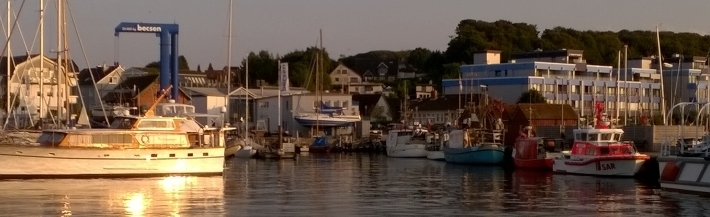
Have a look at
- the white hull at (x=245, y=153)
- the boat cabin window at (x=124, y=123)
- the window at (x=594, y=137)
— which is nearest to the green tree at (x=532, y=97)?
the white hull at (x=245, y=153)

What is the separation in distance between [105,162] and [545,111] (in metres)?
53.5

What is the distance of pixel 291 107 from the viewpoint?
4934 inches

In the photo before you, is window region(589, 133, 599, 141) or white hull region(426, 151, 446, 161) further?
white hull region(426, 151, 446, 161)

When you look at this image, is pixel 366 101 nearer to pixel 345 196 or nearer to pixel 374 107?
pixel 374 107

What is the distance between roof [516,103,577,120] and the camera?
9938 cm

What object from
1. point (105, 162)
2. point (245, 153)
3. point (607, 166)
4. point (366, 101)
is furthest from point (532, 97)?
point (105, 162)

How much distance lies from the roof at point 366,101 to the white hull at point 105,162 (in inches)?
3362

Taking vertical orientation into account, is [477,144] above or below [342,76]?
below

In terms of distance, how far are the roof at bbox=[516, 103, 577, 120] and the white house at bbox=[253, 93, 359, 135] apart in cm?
2849

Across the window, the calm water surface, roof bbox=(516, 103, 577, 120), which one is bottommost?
the calm water surface

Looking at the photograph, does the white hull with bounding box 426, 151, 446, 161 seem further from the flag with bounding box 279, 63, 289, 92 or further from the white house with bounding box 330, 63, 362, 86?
the white house with bounding box 330, 63, 362, 86

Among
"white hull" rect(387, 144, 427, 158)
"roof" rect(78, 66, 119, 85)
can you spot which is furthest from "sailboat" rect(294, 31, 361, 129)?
"roof" rect(78, 66, 119, 85)

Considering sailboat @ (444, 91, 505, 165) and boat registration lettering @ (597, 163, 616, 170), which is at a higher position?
sailboat @ (444, 91, 505, 165)

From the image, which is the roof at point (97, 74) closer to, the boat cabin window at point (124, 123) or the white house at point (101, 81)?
the white house at point (101, 81)
